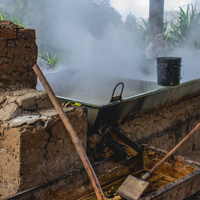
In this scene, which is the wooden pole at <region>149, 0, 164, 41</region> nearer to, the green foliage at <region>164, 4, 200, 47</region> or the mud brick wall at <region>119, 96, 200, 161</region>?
the green foliage at <region>164, 4, 200, 47</region>

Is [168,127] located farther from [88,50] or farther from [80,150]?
[88,50]

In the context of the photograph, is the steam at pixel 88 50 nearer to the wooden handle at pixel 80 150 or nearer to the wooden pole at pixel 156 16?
the wooden pole at pixel 156 16

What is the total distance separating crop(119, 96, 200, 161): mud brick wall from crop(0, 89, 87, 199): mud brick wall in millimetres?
1283

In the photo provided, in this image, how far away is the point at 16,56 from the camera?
2447 mm

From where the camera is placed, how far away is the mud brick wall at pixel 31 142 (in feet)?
6.87

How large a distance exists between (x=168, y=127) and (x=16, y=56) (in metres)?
2.67

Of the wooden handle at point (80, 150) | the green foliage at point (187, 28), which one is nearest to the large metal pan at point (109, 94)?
the wooden handle at point (80, 150)

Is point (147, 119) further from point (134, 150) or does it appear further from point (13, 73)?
point (13, 73)

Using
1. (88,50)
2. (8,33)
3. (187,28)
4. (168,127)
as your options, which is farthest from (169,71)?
(187,28)

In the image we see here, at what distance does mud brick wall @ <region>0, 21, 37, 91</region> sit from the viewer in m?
2.36

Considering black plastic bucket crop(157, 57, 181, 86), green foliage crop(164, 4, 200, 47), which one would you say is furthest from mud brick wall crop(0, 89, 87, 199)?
green foliage crop(164, 4, 200, 47)

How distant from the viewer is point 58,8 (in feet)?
46.9

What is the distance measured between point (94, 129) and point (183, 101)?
2331 mm

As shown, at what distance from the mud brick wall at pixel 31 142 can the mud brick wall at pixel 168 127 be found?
1.28 m
